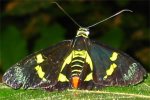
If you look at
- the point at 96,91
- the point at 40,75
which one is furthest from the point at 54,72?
the point at 96,91

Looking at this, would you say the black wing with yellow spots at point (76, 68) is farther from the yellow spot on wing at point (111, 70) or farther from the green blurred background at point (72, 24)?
the green blurred background at point (72, 24)

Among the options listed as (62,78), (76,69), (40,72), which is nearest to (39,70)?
(40,72)

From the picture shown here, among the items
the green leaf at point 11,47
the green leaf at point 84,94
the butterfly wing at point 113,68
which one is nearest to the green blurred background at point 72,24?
the green leaf at point 11,47

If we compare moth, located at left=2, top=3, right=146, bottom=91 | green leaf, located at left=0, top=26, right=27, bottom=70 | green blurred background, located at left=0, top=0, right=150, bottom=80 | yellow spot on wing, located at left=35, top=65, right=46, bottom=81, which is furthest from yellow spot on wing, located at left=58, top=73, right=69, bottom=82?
green blurred background, located at left=0, top=0, right=150, bottom=80

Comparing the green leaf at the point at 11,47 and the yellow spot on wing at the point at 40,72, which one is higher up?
the green leaf at the point at 11,47

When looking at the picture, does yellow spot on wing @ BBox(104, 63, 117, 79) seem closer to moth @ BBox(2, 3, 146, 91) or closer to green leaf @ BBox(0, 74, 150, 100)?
moth @ BBox(2, 3, 146, 91)

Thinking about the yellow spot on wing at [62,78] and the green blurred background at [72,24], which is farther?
the green blurred background at [72,24]

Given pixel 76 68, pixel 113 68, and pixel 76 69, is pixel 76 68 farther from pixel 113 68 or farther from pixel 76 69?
pixel 113 68
